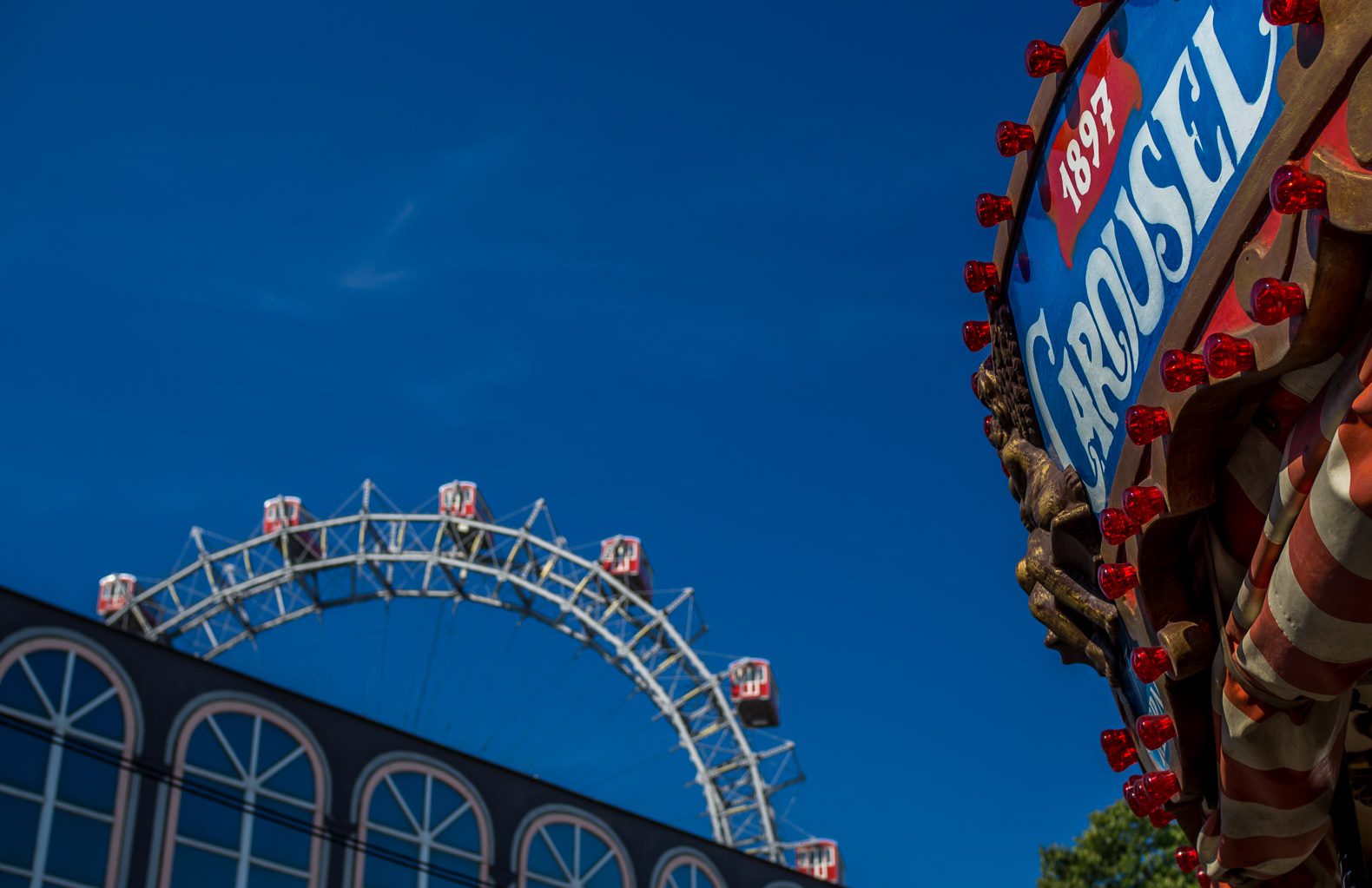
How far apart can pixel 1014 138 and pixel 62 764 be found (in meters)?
18.2

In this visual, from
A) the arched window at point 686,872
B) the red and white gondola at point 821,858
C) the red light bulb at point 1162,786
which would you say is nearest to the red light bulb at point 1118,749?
the red light bulb at point 1162,786

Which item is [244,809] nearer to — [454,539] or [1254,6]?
[1254,6]

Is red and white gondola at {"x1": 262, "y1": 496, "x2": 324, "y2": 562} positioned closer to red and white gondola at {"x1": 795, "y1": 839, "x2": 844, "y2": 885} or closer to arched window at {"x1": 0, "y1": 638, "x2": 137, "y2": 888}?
red and white gondola at {"x1": 795, "y1": 839, "x2": 844, "y2": 885}

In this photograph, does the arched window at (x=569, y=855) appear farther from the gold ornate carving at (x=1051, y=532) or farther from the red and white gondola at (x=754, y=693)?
the red and white gondola at (x=754, y=693)

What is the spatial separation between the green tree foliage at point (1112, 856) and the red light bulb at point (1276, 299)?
32.7 m

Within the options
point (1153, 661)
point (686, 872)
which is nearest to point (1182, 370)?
point (1153, 661)

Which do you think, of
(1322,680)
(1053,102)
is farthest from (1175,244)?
(1322,680)

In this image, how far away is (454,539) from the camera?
2234 inches

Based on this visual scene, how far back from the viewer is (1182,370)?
6.93 metres

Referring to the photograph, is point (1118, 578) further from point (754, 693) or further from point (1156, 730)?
point (754, 693)

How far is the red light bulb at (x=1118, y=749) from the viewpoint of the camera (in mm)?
9820

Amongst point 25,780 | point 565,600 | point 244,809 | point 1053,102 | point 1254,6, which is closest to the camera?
point 1254,6

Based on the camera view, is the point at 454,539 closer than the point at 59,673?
No

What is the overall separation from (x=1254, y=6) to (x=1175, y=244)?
1170 millimetres
